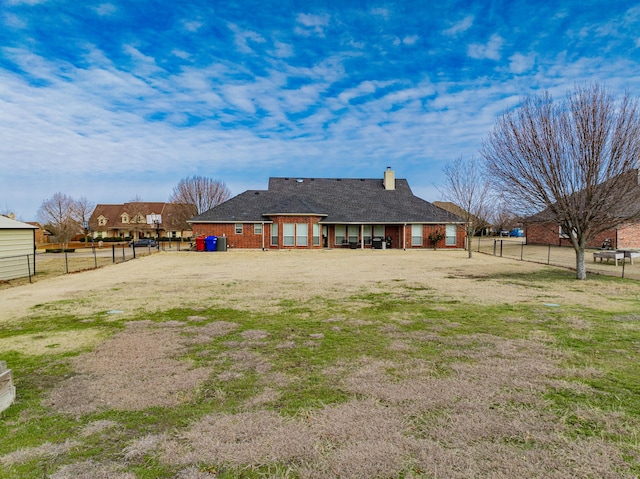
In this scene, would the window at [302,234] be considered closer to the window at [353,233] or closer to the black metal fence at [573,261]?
the window at [353,233]

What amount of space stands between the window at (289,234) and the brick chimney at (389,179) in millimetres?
11734

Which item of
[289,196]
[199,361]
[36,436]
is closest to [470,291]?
[199,361]

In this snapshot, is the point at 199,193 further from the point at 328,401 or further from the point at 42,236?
the point at 328,401

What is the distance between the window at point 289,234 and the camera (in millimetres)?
32094

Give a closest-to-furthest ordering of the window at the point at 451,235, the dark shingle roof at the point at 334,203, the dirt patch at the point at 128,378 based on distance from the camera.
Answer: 1. the dirt patch at the point at 128,378
2. the dark shingle roof at the point at 334,203
3. the window at the point at 451,235

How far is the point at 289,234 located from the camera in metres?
32.1

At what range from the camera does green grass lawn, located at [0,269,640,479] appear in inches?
113

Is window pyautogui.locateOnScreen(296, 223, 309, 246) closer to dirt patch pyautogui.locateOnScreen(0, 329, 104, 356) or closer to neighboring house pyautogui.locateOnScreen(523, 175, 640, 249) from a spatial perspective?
neighboring house pyautogui.locateOnScreen(523, 175, 640, 249)

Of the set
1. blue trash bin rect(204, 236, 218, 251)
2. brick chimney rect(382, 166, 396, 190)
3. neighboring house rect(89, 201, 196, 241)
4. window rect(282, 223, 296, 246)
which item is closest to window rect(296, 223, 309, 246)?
window rect(282, 223, 296, 246)

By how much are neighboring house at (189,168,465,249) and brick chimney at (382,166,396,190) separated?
1372mm

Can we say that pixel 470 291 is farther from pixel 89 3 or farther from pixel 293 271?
pixel 89 3

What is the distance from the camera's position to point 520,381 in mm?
4367

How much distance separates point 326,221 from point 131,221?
45.0m

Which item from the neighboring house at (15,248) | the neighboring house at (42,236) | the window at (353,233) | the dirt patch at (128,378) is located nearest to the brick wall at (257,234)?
the window at (353,233)
